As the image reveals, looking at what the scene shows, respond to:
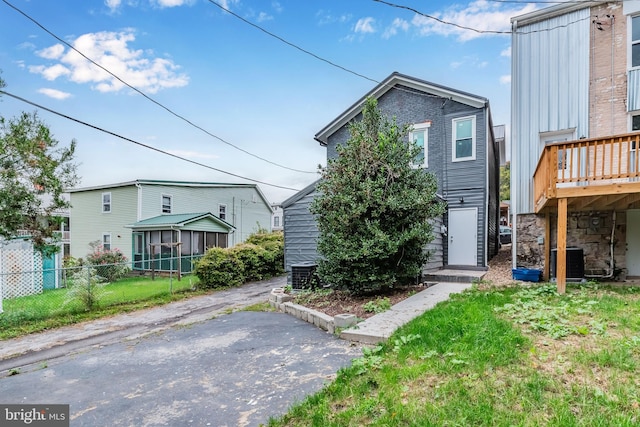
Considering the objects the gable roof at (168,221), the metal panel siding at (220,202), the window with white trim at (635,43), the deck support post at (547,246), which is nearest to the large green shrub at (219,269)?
the gable roof at (168,221)

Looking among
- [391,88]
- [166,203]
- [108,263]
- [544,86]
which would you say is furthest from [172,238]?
[544,86]

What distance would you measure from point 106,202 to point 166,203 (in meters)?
3.64

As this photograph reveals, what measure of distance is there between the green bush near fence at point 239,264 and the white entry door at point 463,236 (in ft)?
23.9

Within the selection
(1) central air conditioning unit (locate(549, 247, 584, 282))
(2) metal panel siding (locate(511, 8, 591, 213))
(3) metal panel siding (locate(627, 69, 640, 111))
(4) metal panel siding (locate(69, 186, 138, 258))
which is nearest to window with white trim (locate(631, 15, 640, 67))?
(3) metal panel siding (locate(627, 69, 640, 111))

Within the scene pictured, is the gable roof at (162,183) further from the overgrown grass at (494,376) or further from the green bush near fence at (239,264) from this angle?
the overgrown grass at (494,376)

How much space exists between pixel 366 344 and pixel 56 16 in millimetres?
10177

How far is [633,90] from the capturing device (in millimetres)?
8125

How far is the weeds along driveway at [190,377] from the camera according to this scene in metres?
3.01

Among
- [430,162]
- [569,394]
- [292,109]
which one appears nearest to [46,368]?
A: [569,394]

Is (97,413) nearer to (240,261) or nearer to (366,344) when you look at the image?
(366,344)

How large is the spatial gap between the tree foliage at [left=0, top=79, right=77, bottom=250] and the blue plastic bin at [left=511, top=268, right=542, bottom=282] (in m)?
11.5

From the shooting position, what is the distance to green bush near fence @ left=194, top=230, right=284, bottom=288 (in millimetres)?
11789

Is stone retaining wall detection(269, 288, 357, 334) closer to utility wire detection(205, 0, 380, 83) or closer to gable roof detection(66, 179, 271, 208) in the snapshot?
utility wire detection(205, 0, 380, 83)

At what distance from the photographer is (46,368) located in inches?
181
